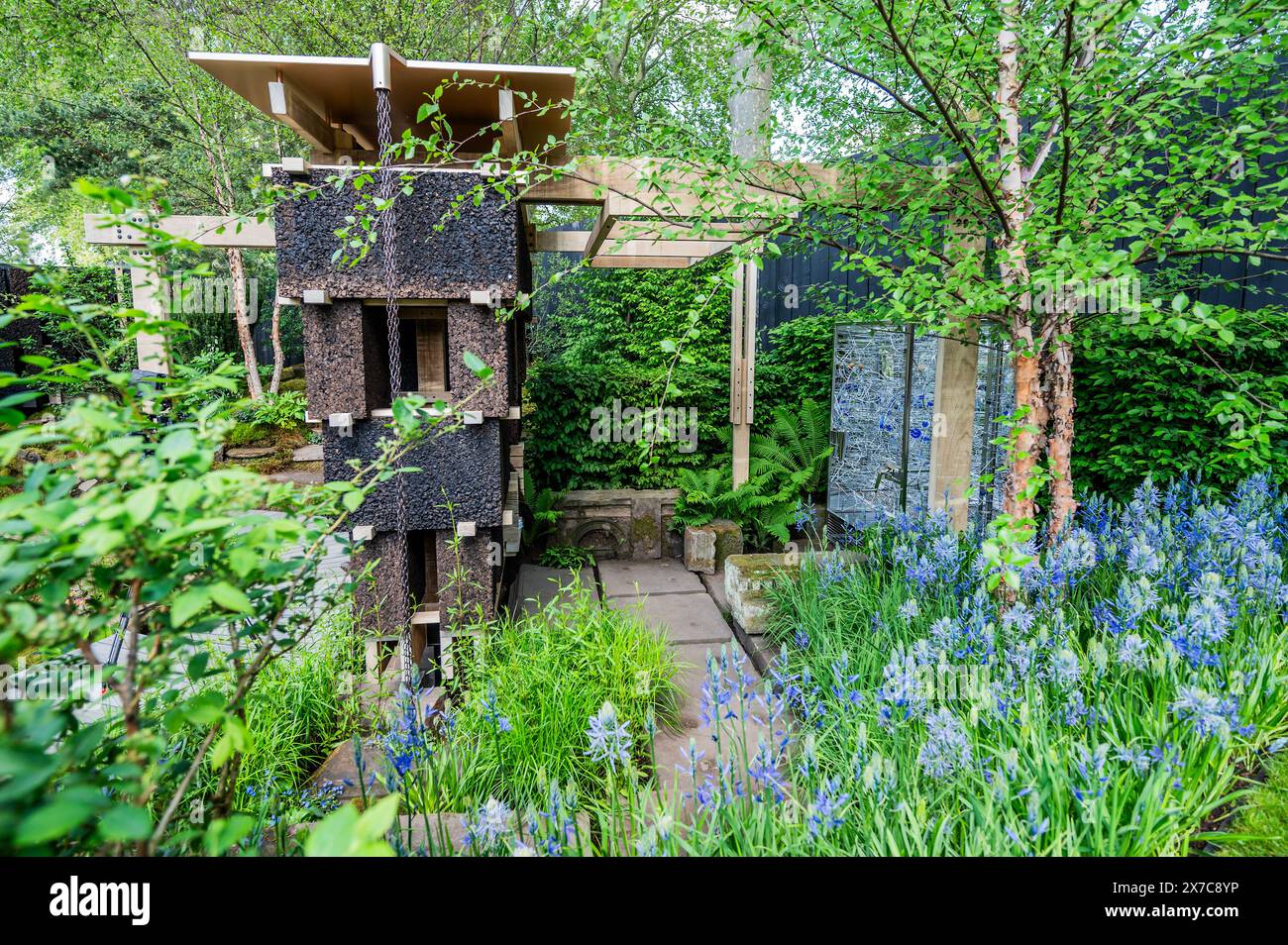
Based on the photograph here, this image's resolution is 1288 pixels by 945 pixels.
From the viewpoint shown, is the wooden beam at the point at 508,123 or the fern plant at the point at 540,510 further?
the fern plant at the point at 540,510

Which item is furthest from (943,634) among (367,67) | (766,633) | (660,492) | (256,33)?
(256,33)

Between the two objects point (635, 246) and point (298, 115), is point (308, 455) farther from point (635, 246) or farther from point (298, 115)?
point (298, 115)

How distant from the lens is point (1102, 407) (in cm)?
434

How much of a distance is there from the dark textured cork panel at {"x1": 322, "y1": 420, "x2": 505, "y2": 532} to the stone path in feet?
2.99

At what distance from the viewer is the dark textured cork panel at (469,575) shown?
3.48 m

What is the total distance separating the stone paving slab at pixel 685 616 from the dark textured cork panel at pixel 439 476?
908mm

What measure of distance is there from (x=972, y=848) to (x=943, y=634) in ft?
2.56

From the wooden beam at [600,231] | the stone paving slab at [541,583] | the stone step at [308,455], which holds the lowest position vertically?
the stone paving slab at [541,583]

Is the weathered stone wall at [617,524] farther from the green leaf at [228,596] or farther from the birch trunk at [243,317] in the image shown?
the birch trunk at [243,317]

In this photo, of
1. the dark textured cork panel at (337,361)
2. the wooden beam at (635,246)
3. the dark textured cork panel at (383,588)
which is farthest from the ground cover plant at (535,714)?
the wooden beam at (635,246)

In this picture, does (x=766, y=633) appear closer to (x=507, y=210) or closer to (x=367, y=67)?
(x=507, y=210)

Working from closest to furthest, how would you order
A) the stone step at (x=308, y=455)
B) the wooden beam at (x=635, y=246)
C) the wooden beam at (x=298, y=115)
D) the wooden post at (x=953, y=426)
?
1. the wooden beam at (x=298, y=115)
2. the wooden post at (x=953, y=426)
3. the wooden beam at (x=635, y=246)
4. the stone step at (x=308, y=455)

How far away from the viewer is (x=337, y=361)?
3225mm
